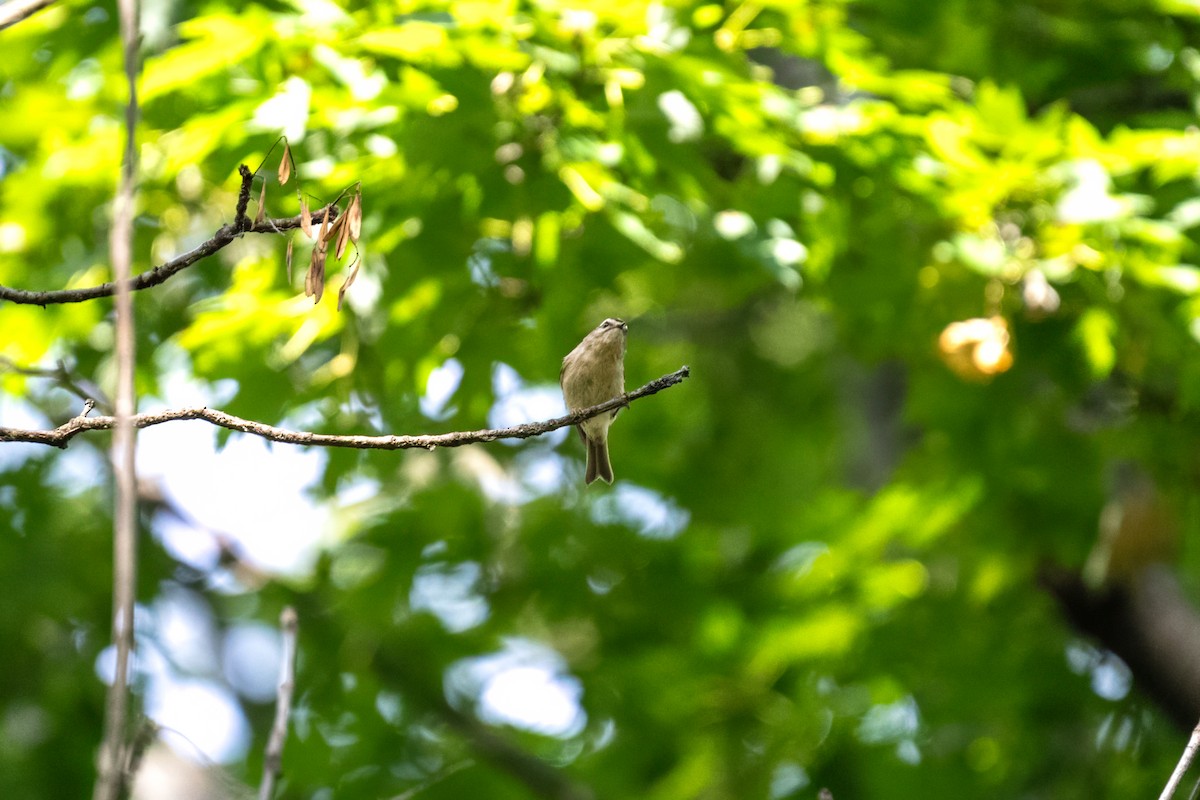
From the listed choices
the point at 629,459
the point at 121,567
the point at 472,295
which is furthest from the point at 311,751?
the point at 121,567

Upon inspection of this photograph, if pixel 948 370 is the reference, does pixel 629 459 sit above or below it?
below

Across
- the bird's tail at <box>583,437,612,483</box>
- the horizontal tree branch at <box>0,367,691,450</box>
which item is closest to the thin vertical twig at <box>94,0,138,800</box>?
the horizontal tree branch at <box>0,367,691,450</box>

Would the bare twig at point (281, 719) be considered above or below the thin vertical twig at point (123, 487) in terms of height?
below

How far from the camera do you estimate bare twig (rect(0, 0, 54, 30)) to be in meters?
2.07

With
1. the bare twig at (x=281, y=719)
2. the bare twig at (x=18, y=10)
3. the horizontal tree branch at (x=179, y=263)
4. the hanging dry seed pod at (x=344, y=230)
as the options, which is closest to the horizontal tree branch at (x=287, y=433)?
the horizontal tree branch at (x=179, y=263)

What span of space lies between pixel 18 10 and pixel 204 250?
0.53m

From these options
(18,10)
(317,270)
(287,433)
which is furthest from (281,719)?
(18,10)

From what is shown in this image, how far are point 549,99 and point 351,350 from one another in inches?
60.0

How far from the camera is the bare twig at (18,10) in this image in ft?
6.80

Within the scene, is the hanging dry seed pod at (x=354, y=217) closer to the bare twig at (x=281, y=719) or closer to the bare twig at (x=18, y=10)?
the bare twig at (x=18, y=10)

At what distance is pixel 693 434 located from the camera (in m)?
8.91

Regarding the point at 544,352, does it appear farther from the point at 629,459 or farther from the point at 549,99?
the point at 629,459

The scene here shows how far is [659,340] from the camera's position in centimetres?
865

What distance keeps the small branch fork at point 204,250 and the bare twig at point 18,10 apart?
467 mm
